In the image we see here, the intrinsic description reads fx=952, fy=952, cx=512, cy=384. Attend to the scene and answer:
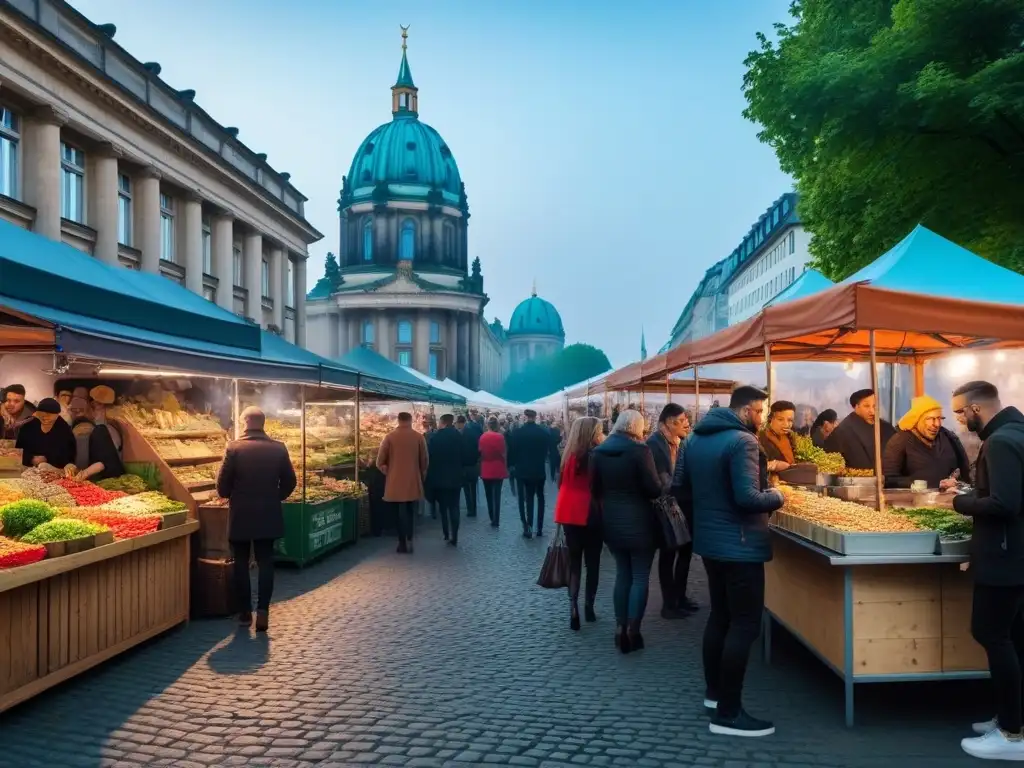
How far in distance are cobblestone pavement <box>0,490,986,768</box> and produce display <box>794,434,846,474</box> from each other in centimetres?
162

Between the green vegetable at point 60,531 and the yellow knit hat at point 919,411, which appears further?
the yellow knit hat at point 919,411

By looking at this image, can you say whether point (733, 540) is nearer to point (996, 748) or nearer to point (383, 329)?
point (996, 748)

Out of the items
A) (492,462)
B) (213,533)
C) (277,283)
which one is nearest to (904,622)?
(213,533)

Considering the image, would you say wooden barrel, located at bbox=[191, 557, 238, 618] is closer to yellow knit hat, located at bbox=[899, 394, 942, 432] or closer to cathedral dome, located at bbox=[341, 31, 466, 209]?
yellow knit hat, located at bbox=[899, 394, 942, 432]

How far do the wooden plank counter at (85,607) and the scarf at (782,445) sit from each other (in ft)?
16.7

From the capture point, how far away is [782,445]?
27.5 feet

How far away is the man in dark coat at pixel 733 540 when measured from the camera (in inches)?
206

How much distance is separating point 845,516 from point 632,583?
1777mm

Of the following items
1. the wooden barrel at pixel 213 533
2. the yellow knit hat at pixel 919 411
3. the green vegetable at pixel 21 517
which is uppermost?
the yellow knit hat at pixel 919 411

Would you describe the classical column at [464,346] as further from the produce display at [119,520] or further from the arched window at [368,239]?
the produce display at [119,520]

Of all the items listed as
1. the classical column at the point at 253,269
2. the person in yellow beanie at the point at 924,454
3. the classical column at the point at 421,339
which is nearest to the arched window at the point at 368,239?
the classical column at the point at 421,339

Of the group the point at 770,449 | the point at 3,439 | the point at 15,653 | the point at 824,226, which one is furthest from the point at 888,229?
the point at 15,653

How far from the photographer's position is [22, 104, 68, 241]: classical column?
2322 centimetres

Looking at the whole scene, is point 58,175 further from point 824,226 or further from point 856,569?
point 856,569
